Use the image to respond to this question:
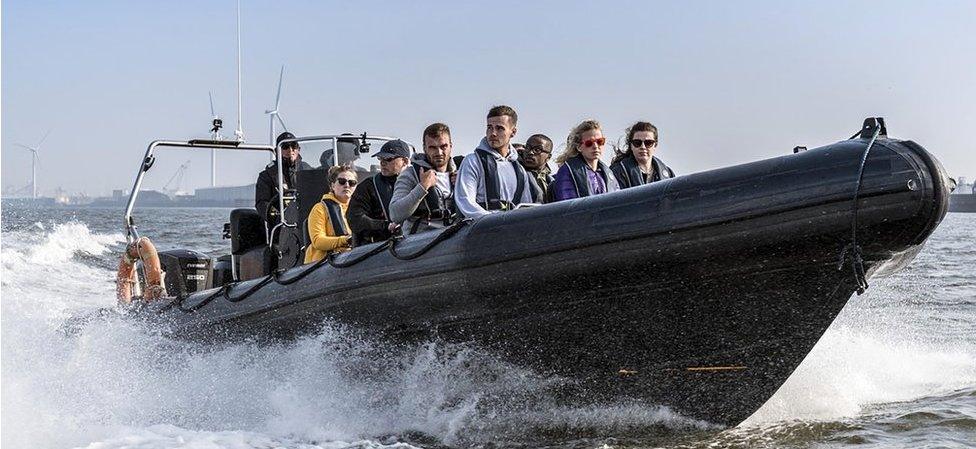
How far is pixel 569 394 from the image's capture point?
5.04m

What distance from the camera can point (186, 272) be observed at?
25.8 ft

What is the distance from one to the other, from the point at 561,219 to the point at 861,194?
4.03 feet

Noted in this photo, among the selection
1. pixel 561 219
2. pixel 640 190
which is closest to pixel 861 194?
pixel 640 190

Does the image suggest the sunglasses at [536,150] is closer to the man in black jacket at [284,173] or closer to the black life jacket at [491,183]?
the black life jacket at [491,183]

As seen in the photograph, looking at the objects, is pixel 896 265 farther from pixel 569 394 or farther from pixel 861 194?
pixel 569 394

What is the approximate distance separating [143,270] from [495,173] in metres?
3.55

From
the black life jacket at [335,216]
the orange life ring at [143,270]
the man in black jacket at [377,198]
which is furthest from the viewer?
the orange life ring at [143,270]

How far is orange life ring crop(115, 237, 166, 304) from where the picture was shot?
7.53m

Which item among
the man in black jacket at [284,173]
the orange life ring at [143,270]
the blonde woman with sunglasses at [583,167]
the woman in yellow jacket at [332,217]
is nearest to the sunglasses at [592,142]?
the blonde woman with sunglasses at [583,167]

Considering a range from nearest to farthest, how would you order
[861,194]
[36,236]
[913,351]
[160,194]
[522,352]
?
[861,194], [522,352], [913,351], [36,236], [160,194]

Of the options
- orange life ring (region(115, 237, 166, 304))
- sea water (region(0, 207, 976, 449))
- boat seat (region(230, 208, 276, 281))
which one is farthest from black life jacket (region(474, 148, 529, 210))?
orange life ring (region(115, 237, 166, 304))

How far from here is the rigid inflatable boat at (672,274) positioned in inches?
161

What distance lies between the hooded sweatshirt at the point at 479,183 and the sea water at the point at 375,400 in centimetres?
67

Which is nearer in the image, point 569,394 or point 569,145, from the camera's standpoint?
point 569,394
